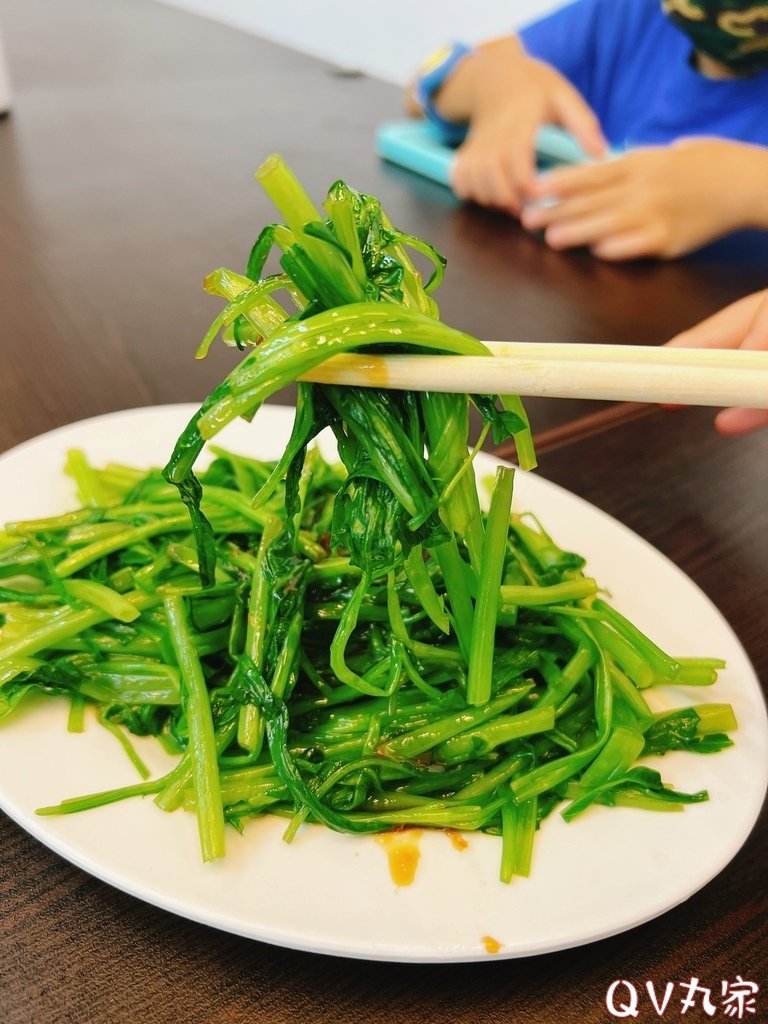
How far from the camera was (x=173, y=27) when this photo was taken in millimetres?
4457

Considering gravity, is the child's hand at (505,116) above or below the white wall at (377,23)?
below

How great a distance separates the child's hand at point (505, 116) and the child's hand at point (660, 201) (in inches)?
7.2

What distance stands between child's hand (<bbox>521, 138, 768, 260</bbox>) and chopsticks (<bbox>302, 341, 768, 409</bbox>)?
6.07 feet

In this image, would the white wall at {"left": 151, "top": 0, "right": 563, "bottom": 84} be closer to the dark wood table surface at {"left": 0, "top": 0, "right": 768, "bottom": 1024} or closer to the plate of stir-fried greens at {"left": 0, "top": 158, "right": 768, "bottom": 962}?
the dark wood table surface at {"left": 0, "top": 0, "right": 768, "bottom": 1024}

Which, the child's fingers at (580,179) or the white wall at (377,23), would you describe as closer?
the child's fingers at (580,179)

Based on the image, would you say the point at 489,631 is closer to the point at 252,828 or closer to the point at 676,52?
the point at 252,828

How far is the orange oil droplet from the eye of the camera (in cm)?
88

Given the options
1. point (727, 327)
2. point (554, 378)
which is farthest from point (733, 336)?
point (554, 378)

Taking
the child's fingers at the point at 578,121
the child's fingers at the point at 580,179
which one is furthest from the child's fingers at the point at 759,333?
the child's fingers at the point at 578,121

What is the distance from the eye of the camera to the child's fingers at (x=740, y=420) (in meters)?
1.40

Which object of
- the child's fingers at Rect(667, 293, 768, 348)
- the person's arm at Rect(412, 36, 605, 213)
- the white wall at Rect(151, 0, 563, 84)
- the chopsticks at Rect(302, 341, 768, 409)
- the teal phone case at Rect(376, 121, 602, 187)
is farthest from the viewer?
the white wall at Rect(151, 0, 563, 84)

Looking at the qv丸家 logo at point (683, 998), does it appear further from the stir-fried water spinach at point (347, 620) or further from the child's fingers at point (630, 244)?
the child's fingers at point (630, 244)

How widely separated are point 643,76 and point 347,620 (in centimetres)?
303

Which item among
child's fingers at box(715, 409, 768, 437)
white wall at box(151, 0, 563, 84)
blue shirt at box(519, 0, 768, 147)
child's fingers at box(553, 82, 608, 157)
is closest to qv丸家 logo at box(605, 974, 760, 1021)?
child's fingers at box(715, 409, 768, 437)
